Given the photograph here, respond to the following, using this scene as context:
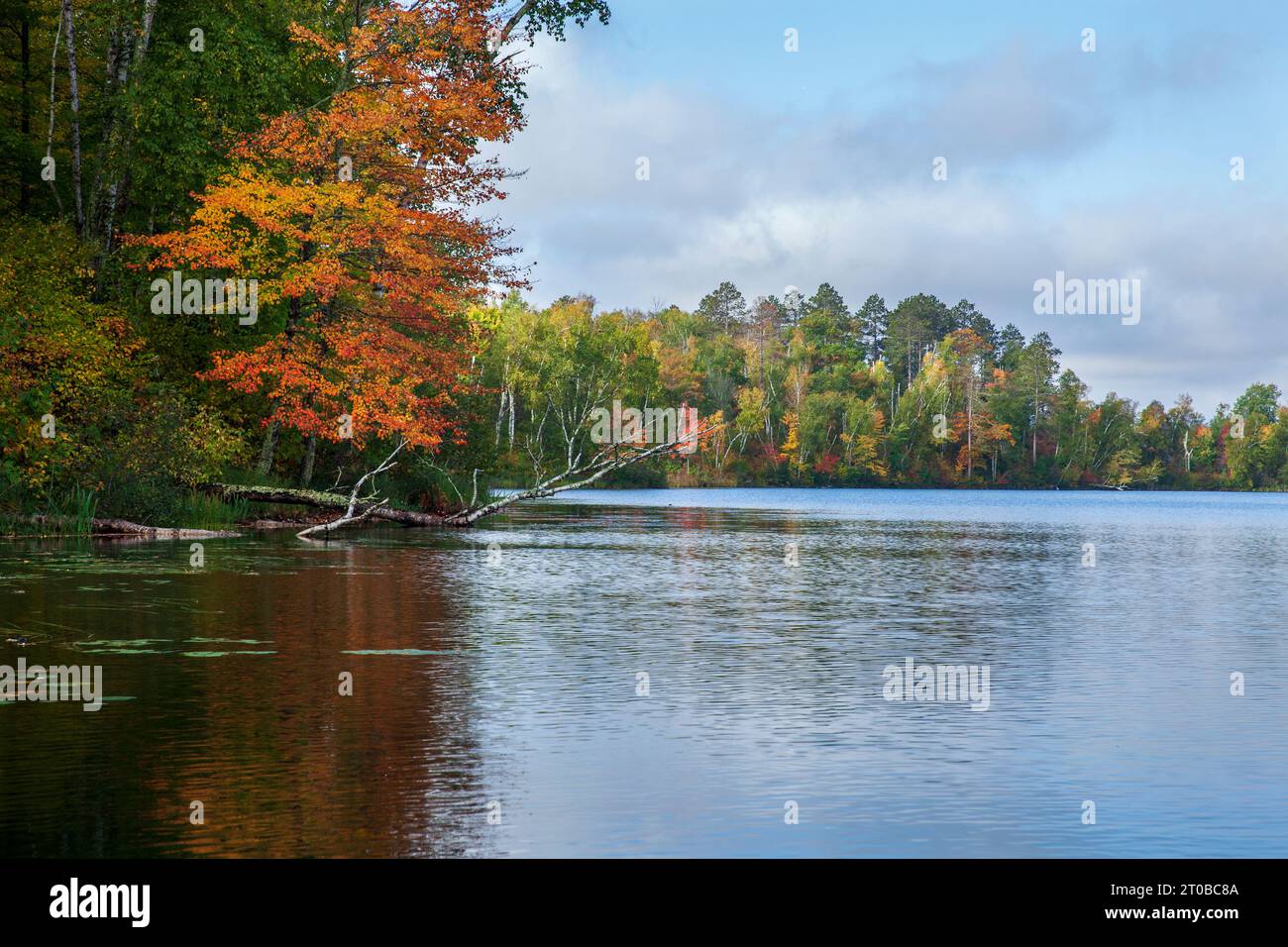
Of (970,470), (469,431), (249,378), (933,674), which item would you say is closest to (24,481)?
(249,378)

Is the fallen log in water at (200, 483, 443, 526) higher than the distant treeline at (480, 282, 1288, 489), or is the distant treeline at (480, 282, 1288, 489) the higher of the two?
the distant treeline at (480, 282, 1288, 489)

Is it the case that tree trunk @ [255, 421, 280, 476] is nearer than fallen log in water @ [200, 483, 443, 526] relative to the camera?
No

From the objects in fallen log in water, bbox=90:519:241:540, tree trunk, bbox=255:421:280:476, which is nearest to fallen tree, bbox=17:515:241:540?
fallen log in water, bbox=90:519:241:540

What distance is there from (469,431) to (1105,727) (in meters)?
41.9

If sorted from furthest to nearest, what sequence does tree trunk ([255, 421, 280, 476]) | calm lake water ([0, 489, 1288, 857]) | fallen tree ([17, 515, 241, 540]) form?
tree trunk ([255, 421, 280, 476])
fallen tree ([17, 515, 241, 540])
calm lake water ([0, 489, 1288, 857])

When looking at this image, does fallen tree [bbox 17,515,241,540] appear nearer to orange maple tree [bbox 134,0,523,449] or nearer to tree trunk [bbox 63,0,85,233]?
orange maple tree [bbox 134,0,523,449]

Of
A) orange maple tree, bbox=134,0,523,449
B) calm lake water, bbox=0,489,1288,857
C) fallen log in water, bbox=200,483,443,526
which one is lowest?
calm lake water, bbox=0,489,1288,857

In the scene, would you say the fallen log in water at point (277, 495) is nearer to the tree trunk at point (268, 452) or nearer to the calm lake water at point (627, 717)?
the tree trunk at point (268, 452)

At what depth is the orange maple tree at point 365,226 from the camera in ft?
137

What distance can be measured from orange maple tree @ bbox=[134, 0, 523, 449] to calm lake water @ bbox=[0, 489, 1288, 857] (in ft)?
43.7

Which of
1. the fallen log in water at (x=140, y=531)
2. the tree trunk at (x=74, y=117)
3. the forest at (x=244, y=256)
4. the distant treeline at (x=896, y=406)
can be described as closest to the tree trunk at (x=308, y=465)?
the forest at (x=244, y=256)

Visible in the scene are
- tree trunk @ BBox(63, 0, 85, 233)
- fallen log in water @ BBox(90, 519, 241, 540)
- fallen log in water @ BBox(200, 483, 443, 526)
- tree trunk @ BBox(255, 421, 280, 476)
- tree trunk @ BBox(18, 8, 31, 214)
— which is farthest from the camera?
tree trunk @ BBox(255, 421, 280, 476)

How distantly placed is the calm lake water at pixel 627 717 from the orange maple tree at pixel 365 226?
1333cm

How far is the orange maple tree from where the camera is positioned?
137ft
